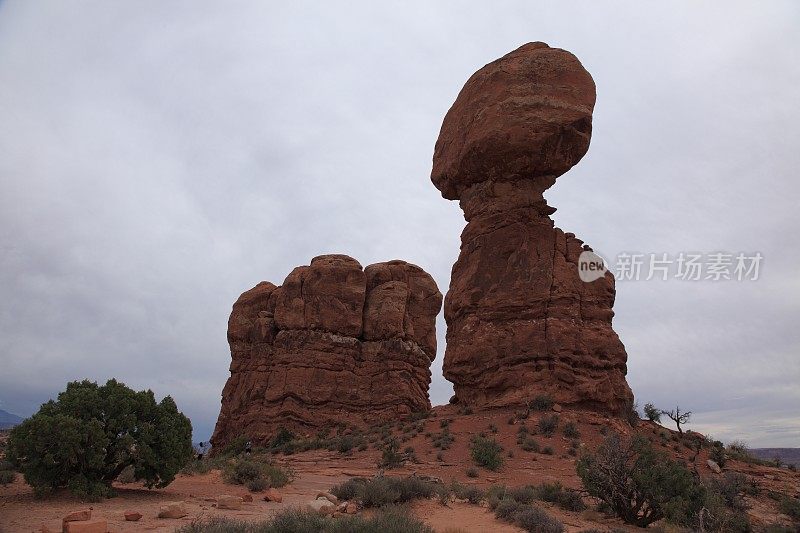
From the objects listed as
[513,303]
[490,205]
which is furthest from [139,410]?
[490,205]

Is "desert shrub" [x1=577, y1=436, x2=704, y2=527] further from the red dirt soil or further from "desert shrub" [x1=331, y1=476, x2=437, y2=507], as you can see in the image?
"desert shrub" [x1=331, y1=476, x2=437, y2=507]

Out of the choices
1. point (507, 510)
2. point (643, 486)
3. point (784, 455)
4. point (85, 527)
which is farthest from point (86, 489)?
point (784, 455)

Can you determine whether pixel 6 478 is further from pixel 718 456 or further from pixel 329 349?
pixel 329 349

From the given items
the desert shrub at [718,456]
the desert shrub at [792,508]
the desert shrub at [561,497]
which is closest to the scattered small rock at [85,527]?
the desert shrub at [561,497]

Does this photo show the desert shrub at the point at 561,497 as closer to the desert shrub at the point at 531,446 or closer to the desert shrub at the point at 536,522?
the desert shrub at the point at 536,522

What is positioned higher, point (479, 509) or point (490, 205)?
point (490, 205)

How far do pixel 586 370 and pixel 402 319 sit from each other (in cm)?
1951

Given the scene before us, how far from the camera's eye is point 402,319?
4203cm

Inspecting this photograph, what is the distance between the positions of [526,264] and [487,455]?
11879 millimetres

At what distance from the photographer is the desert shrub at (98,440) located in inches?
423

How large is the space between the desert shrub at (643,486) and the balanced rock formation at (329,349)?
89.5 ft

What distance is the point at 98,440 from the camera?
1123 cm

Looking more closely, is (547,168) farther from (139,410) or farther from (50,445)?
(50,445)

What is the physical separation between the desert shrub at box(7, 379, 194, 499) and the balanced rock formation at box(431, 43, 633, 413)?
1651 centimetres
